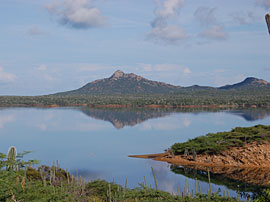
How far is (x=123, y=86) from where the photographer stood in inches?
6590

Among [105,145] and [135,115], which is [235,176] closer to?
[105,145]

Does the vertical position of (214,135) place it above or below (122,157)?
above

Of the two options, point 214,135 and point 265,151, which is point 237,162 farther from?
point 214,135

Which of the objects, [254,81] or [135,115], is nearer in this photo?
[135,115]

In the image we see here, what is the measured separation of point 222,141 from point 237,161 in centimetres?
180

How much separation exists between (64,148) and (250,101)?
210ft

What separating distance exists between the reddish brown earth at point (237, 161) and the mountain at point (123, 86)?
5266 inches

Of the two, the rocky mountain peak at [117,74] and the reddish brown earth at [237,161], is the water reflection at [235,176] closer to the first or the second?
the reddish brown earth at [237,161]

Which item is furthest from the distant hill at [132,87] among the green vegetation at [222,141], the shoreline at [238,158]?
the shoreline at [238,158]

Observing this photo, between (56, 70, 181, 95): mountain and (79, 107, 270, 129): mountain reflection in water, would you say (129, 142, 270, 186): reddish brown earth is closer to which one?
(79, 107, 270, 129): mountain reflection in water

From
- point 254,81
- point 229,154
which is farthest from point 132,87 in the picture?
point 229,154

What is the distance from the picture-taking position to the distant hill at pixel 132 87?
15880 cm

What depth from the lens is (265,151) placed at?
2155 cm

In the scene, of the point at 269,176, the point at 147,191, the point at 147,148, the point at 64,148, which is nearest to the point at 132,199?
the point at 147,191
